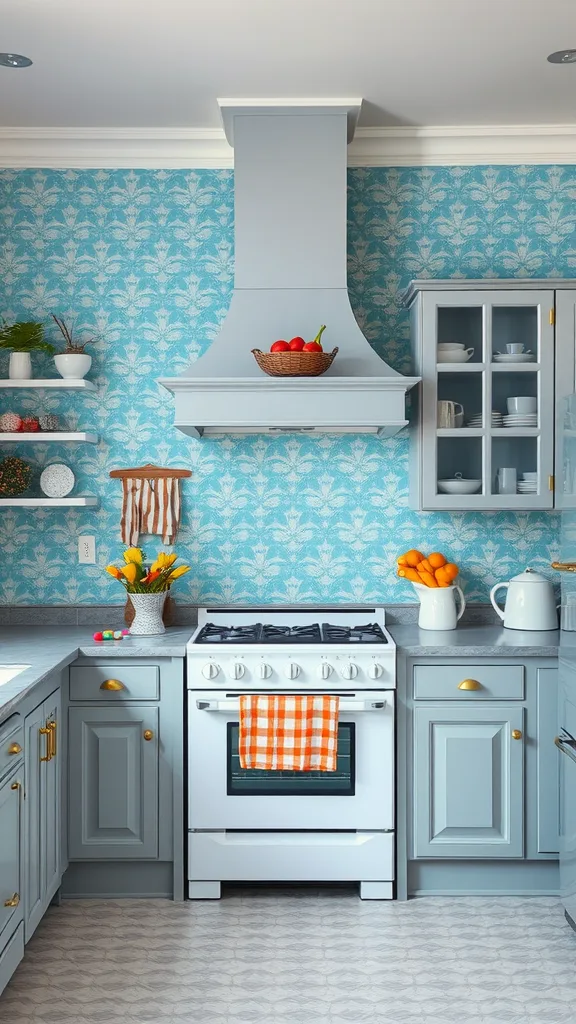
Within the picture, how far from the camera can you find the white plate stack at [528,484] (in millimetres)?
3363

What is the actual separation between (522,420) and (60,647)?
6.05 ft

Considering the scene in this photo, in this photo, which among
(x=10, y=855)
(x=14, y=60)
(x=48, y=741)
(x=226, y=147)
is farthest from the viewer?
(x=226, y=147)

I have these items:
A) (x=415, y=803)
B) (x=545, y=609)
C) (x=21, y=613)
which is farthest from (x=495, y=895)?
(x=21, y=613)

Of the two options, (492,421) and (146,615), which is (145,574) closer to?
(146,615)

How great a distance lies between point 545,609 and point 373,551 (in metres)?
0.71

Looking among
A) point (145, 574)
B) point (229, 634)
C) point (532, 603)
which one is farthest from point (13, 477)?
point (532, 603)

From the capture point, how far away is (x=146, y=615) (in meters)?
3.34

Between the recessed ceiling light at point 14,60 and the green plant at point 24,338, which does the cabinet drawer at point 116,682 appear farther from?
the recessed ceiling light at point 14,60

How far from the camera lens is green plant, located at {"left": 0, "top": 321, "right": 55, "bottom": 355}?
11.5 ft

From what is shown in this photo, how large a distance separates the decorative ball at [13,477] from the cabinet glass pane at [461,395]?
1617 millimetres

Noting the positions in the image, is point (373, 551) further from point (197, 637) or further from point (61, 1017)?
point (61, 1017)

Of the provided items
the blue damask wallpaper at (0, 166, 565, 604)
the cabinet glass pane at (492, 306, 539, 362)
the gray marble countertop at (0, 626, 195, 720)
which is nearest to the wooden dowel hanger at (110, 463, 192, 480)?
the blue damask wallpaper at (0, 166, 565, 604)

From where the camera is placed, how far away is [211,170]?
364 centimetres

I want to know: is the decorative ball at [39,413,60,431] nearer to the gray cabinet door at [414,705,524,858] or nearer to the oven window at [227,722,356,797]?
the oven window at [227,722,356,797]
